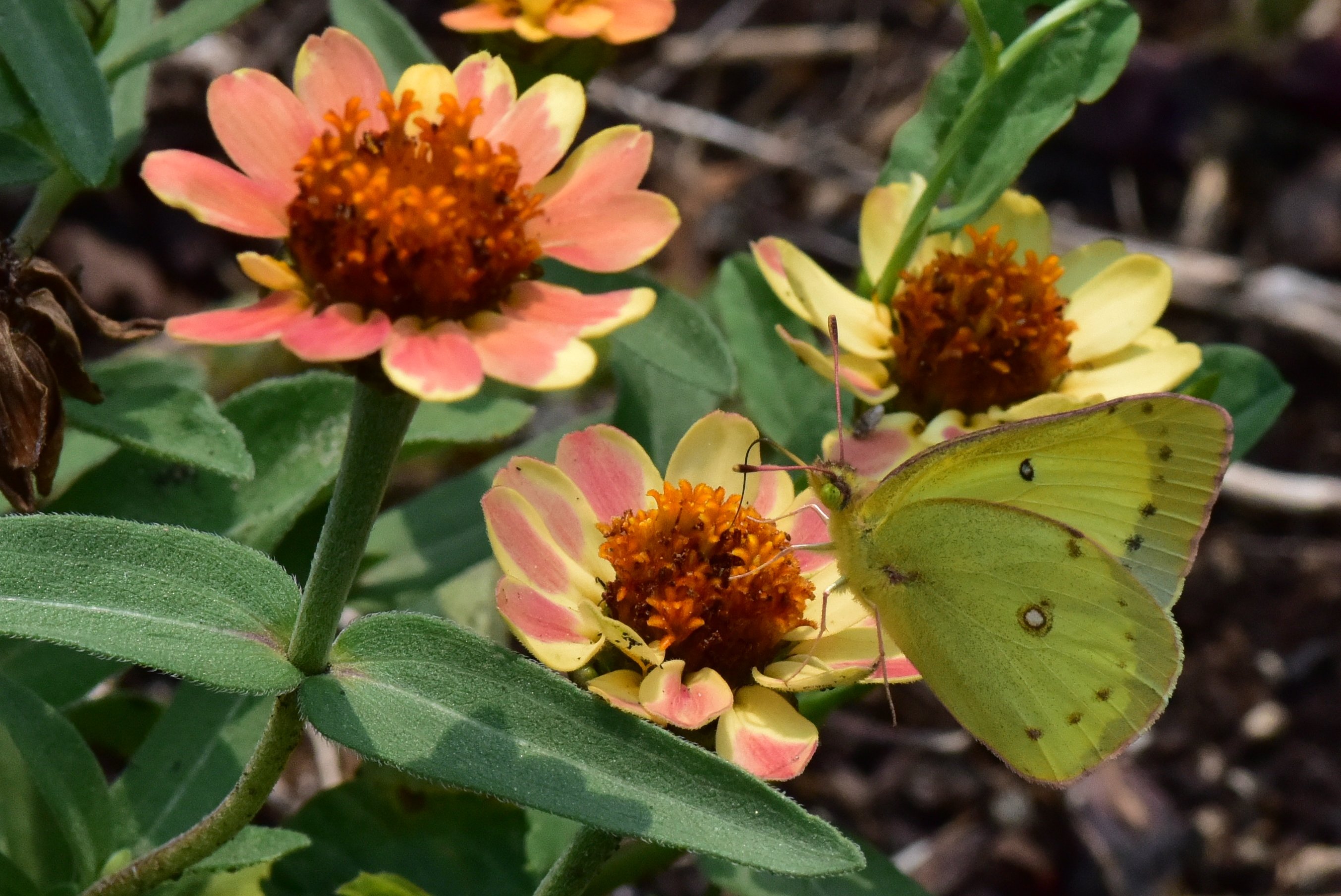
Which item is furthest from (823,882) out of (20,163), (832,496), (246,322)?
(20,163)

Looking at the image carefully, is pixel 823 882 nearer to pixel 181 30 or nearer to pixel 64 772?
pixel 64 772

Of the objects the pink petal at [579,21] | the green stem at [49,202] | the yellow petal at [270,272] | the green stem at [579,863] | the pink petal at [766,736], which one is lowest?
the green stem at [579,863]

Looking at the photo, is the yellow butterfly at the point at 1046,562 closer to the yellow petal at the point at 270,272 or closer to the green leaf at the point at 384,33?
Result: the yellow petal at the point at 270,272

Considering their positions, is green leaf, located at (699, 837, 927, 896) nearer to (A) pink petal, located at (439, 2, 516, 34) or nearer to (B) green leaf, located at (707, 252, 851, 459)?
(B) green leaf, located at (707, 252, 851, 459)

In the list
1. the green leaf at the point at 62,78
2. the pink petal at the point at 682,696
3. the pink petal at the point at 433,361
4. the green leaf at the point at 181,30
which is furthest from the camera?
the green leaf at the point at 181,30

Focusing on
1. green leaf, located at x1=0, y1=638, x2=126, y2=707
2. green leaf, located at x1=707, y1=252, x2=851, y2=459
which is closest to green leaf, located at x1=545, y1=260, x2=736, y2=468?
green leaf, located at x1=707, y1=252, x2=851, y2=459

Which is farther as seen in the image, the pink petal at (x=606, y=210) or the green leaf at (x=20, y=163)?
the green leaf at (x=20, y=163)

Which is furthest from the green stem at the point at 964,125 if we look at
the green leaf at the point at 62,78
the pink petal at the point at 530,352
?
the green leaf at the point at 62,78
